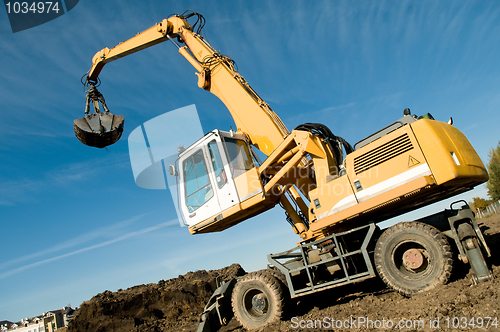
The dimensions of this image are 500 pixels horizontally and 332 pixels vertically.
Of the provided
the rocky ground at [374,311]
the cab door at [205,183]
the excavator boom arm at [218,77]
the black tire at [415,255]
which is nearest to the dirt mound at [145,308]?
the rocky ground at [374,311]

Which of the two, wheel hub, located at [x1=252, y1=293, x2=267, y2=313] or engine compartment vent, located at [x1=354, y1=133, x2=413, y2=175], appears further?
wheel hub, located at [x1=252, y1=293, x2=267, y2=313]

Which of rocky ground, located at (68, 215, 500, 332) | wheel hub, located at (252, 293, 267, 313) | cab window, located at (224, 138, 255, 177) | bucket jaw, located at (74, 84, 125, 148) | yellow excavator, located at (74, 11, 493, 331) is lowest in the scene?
rocky ground, located at (68, 215, 500, 332)

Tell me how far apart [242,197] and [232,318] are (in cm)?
263

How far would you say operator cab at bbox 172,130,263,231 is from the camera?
643cm

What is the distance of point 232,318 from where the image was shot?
22.0ft

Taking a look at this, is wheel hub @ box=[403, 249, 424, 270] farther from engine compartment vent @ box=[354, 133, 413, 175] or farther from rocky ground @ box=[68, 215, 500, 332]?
engine compartment vent @ box=[354, 133, 413, 175]

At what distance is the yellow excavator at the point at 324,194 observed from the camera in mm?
4891

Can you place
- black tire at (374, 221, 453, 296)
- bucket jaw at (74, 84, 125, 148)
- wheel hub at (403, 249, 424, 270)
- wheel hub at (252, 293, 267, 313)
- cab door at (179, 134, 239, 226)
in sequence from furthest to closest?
bucket jaw at (74, 84, 125, 148) → cab door at (179, 134, 239, 226) → wheel hub at (252, 293, 267, 313) → wheel hub at (403, 249, 424, 270) → black tire at (374, 221, 453, 296)

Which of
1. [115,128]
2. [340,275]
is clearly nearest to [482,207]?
[340,275]

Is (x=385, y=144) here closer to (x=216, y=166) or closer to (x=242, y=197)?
(x=242, y=197)

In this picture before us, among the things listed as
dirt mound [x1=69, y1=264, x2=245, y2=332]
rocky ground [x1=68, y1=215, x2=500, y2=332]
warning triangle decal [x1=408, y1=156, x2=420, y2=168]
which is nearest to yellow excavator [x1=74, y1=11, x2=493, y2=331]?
warning triangle decal [x1=408, y1=156, x2=420, y2=168]

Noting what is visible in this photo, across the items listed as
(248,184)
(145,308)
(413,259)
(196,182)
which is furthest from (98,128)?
(413,259)

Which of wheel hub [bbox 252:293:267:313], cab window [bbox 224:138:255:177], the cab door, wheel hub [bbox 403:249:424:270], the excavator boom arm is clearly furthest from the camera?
the excavator boom arm

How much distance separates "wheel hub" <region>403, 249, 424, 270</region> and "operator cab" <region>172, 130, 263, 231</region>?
2.75 meters
